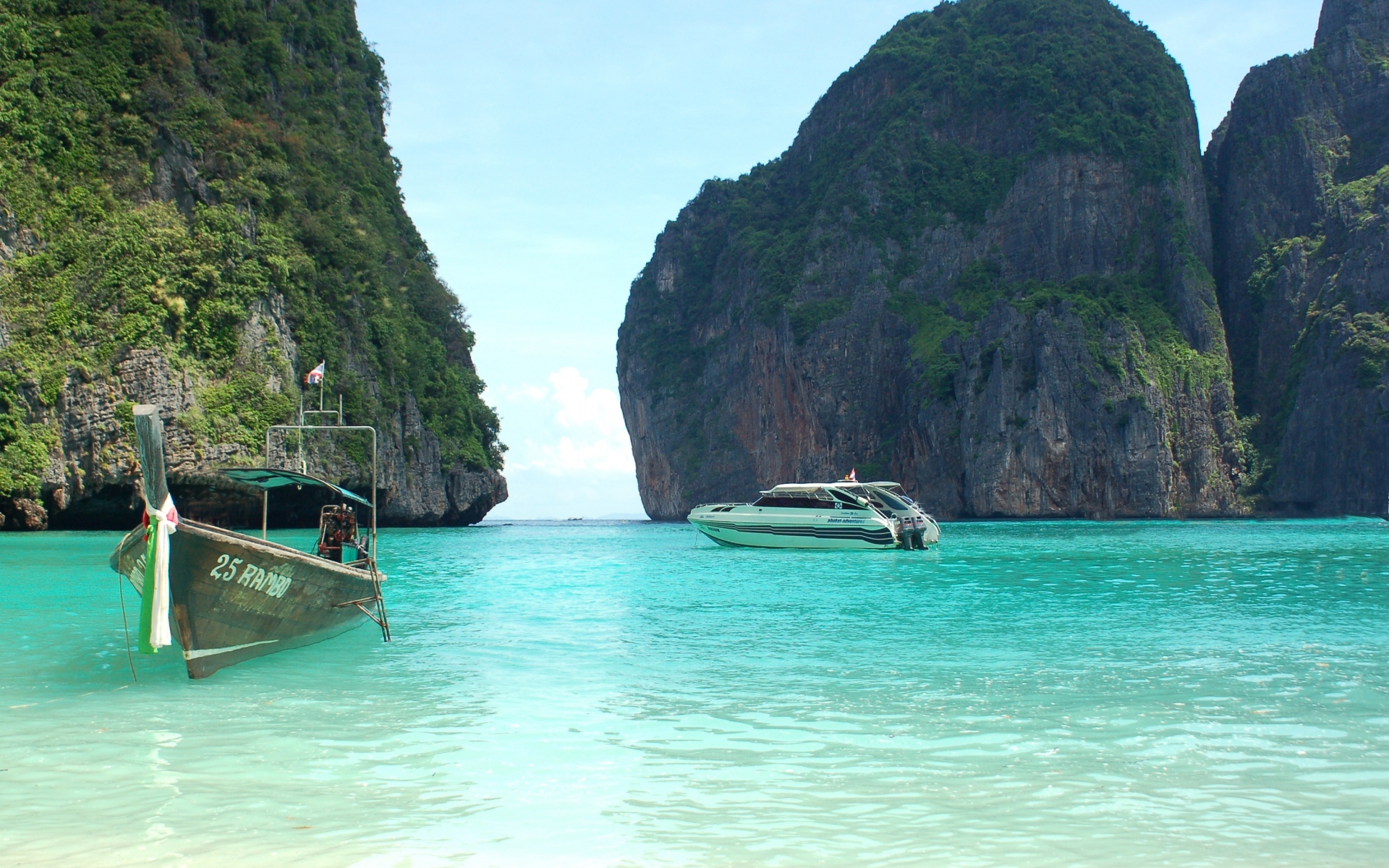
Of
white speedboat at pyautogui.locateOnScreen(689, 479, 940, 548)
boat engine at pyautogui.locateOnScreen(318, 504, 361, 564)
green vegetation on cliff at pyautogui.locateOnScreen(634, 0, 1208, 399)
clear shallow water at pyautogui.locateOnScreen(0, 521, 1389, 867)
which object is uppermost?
green vegetation on cliff at pyautogui.locateOnScreen(634, 0, 1208, 399)

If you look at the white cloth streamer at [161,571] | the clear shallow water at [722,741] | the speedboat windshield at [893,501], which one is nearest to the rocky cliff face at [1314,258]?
the speedboat windshield at [893,501]

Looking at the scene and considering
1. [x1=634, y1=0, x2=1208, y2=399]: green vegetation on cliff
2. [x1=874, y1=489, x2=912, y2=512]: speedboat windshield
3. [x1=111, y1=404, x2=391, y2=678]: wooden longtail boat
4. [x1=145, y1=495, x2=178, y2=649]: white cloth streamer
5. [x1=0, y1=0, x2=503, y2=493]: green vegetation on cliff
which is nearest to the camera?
[x1=145, y1=495, x2=178, y2=649]: white cloth streamer

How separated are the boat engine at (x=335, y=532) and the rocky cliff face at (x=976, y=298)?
72.0 m

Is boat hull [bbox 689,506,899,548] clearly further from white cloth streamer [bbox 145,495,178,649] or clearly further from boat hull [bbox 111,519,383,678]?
white cloth streamer [bbox 145,495,178,649]

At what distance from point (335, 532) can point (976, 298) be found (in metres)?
87.7

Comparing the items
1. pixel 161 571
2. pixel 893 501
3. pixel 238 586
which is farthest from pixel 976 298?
pixel 161 571

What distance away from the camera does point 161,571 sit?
952 cm

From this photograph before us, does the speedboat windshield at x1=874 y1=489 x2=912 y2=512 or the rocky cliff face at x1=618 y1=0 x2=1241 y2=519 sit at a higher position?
the rocky cliff face at x1=618 y1=0 x2=1241 y2=519

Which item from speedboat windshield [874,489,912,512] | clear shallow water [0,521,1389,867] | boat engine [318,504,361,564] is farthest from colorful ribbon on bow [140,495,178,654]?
speedboat windshield [874,489,912,512]

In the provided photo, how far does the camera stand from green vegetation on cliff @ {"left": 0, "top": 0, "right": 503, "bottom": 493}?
3575 centimetres

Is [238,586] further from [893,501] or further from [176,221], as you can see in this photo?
[176,221]

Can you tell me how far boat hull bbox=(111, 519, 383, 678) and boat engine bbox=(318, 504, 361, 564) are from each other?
4.52 ft

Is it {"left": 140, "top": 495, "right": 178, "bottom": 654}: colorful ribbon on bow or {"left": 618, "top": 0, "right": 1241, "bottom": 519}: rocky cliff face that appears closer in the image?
{"left": 140, "top": 495, "right": 178, "bottom": 654}: colorful ribbon on bow

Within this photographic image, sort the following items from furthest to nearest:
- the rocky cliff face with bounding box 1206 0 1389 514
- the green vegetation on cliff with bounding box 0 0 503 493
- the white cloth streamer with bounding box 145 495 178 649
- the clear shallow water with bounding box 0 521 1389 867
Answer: the rocky cliff face with bounding box 1206 0 1389 514
the green vegetation on cliff with bounding box 0 0 503 493
the white cloth streamer with bounding box 145 495 178 649
the clear shallow water with bounding box 0 521 1389 867
